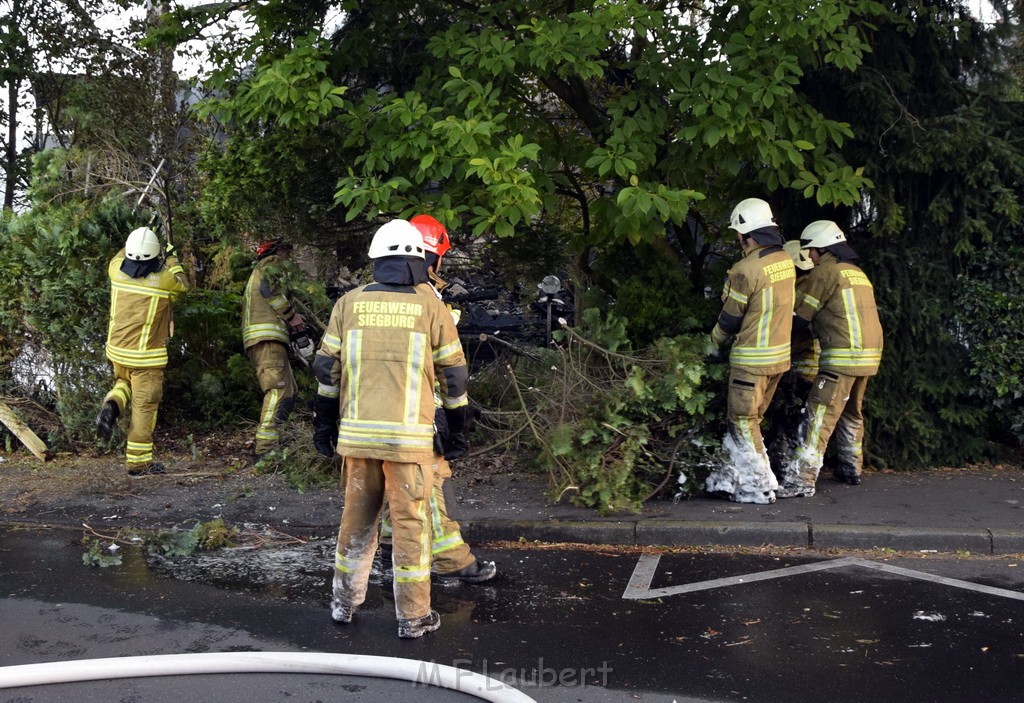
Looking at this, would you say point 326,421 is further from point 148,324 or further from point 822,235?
point 822,235

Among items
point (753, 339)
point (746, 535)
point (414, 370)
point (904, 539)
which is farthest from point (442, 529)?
point (904, 539)

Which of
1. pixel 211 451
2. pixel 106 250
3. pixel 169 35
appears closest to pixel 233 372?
pixel 211 451

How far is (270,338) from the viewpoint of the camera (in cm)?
825

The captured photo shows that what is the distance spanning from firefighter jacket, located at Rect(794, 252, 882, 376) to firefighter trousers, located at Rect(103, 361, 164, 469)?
4905 millimetres

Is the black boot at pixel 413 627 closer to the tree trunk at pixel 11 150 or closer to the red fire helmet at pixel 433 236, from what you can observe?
the red fire helmet at pixel 433 236

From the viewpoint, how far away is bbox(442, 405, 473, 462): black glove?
16.8 feet

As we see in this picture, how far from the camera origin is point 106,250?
852 centimetres

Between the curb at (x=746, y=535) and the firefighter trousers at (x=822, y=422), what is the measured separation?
86cm

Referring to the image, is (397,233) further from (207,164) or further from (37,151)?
(37,151)

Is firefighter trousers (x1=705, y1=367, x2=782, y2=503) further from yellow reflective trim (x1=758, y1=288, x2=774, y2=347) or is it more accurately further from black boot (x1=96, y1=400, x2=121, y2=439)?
black boot (x1=96, y1=400, x2=121, y2=439)

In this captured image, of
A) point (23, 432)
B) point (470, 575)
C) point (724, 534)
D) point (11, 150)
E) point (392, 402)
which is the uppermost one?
point (11, 150)

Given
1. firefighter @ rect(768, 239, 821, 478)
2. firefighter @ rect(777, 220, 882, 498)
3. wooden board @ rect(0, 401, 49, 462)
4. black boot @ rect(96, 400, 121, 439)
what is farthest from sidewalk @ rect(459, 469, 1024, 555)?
wooden board @ rect(0, 401, 49, 462)

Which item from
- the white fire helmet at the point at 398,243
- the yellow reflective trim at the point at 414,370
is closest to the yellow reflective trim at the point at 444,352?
the yellow reflective trim at the point at 414,370

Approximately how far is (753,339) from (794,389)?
921 millimetres
